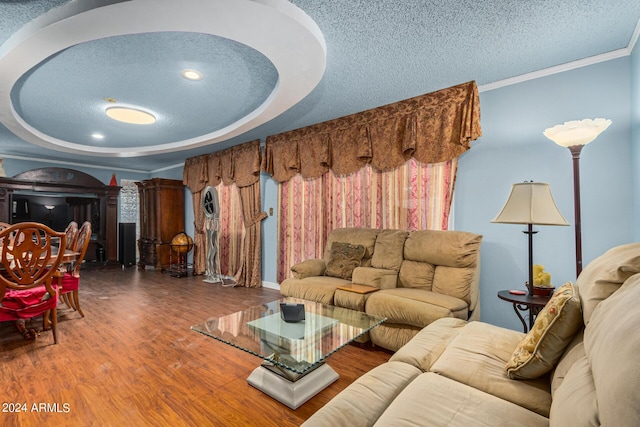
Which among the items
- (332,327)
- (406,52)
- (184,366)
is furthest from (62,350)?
(406,52)

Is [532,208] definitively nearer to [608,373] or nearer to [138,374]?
[608,373]

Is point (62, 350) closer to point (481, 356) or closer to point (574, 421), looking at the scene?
point (481, 356)

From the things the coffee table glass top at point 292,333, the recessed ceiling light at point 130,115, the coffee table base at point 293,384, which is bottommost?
the coffee table base at point 293,384

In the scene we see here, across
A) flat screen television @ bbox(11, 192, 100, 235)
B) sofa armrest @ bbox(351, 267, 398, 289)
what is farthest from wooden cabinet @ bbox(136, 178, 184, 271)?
sofa armrest @ bbox(351, 267, 398, 289)

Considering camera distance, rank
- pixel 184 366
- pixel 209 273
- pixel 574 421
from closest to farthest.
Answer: pixel 574 421, pixel 184 366, pixel 209 273

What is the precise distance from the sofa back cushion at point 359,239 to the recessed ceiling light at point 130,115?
2.87 m

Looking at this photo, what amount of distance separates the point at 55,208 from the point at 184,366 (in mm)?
6427

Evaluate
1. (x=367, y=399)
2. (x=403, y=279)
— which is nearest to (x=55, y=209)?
(x=403, y=279)

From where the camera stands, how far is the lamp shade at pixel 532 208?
84.8 inches

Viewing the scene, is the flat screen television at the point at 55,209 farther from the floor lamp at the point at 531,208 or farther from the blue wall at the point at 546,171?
the floor lamp at the point at 531,208

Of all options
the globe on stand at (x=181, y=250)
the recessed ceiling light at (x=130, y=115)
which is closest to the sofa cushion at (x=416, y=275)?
the recessed ceiling light at (x=130, y=115)

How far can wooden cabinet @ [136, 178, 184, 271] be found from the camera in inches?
253

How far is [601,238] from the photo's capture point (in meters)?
2.48

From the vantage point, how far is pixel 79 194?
22.3ft
